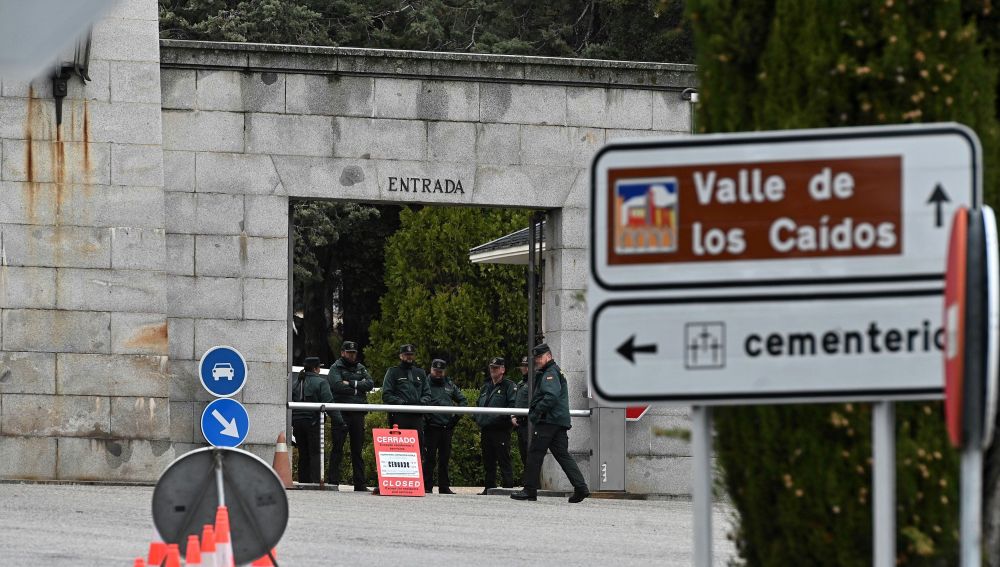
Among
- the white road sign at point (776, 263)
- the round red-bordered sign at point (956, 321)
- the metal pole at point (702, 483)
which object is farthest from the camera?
the metal pole at point (702, 483)

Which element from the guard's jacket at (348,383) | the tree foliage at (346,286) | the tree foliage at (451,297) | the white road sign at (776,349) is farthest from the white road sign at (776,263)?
the tree foliage at (346,286)

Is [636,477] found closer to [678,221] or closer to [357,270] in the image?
[678,221]

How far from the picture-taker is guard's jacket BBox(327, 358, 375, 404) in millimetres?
20422

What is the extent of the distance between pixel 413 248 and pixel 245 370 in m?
23.6

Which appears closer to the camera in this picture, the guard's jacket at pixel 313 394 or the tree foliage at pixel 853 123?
the tree foliage at pixel 853 123

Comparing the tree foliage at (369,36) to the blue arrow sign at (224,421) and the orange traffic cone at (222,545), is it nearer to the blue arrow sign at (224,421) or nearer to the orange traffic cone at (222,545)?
the blue arrow sign at (224,421)

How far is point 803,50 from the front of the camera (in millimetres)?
5434

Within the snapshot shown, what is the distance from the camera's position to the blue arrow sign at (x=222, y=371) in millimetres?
17312

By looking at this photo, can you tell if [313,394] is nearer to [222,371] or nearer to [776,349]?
[222,371]

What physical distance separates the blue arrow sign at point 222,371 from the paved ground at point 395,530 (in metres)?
1.29

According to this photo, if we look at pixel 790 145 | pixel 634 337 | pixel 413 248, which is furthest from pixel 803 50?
pixel 413 248

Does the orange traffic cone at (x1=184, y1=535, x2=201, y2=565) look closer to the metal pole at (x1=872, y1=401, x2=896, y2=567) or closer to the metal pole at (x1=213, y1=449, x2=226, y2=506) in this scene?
the metal pole at (x1=213, y1=449, x2=226, y2=506)

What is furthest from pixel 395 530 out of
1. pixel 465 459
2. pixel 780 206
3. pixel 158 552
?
pixel 465 459

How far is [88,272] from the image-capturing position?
683 inches
